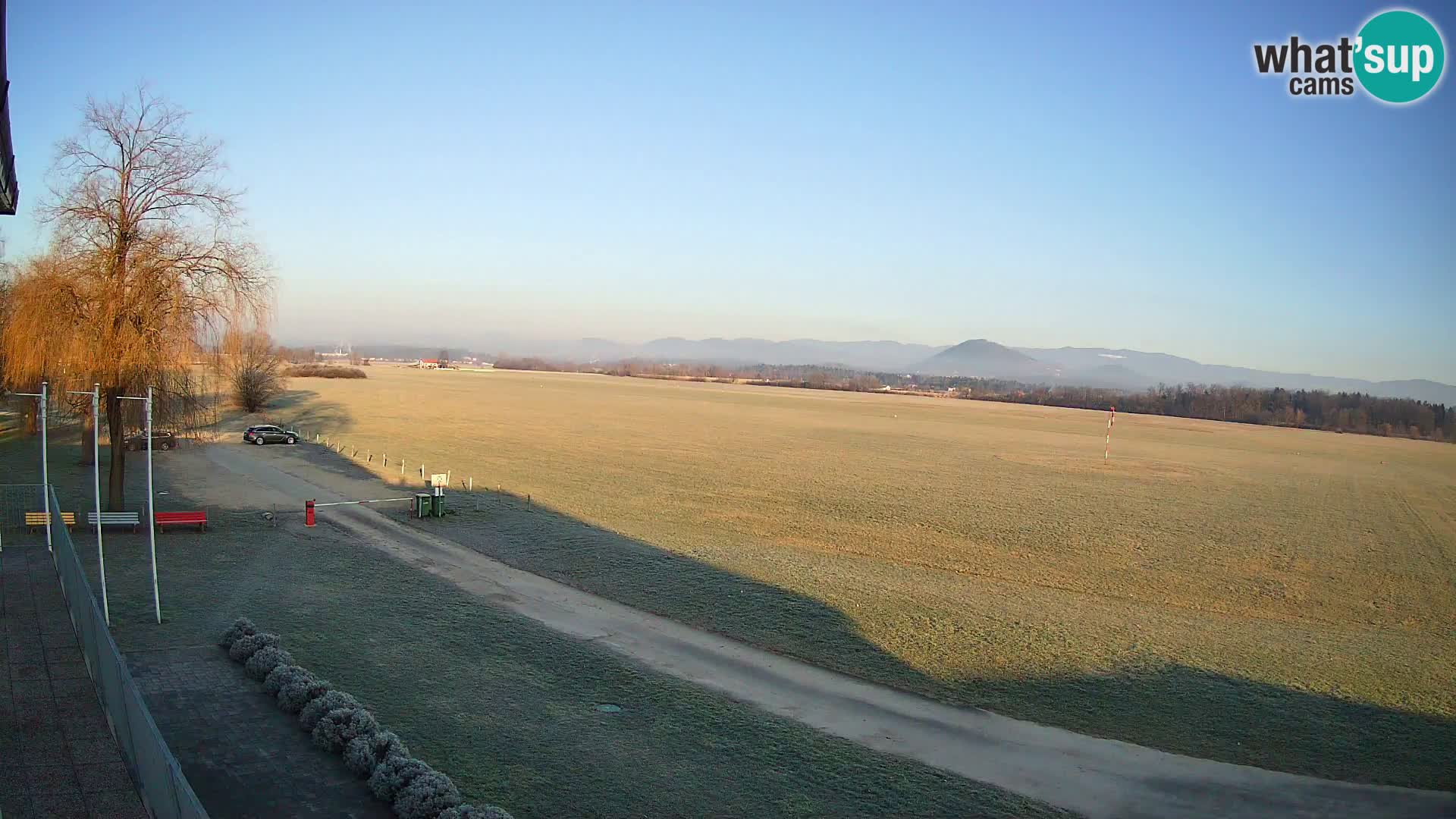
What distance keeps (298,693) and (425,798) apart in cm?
363

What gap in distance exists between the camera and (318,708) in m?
11.0

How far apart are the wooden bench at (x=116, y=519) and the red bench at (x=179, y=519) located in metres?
0.46

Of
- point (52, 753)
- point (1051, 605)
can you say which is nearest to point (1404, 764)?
point (1051, 605)

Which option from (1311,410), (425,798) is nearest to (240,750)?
(425,798)

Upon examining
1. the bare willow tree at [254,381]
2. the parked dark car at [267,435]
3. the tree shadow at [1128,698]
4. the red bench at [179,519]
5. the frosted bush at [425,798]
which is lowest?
the tree shadow at [1128,698]

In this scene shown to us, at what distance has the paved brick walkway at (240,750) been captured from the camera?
9172mm

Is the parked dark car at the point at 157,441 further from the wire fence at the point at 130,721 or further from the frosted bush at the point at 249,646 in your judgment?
the frosted bush at the point at 249,646

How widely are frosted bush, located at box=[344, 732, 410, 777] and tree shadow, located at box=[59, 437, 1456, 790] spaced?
756 cm

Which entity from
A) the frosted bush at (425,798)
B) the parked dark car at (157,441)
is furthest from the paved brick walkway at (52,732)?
the parked dark car at (157,441)

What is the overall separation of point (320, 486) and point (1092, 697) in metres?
28.3

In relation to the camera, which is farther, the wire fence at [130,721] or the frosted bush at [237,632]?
the frosted bush at [237,632]

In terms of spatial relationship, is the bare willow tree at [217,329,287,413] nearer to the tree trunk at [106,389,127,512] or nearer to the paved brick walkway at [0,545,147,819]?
the tree trunk at [106,389,127,512]

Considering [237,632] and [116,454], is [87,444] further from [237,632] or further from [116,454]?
[237,632]

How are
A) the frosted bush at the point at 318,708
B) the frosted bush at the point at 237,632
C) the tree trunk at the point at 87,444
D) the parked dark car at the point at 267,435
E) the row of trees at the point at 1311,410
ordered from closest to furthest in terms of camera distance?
the frosted bush at the point at 318,708, the frosted bush at the point at 237,632, the tree trunk at the point at 87,444, the parked dark car at the point at 267,435, the row of trees at the point at 1311,410
